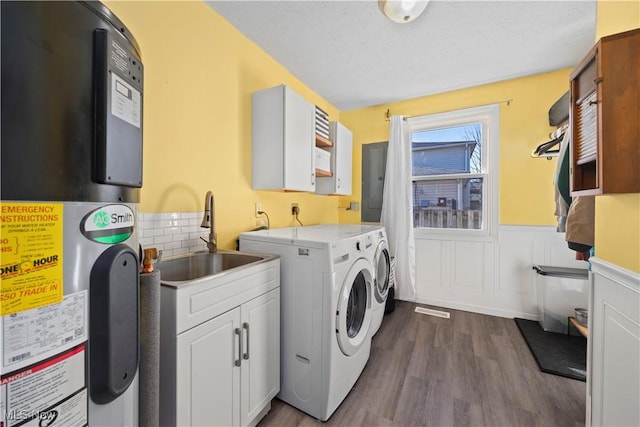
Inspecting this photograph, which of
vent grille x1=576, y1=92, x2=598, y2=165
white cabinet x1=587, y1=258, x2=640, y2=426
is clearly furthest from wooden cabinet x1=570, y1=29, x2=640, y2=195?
white cabinet x1=587, y1=258, x2=640, y2=426

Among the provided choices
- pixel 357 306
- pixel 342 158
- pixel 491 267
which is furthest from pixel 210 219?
pixel 491 267

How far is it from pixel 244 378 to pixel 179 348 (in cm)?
46

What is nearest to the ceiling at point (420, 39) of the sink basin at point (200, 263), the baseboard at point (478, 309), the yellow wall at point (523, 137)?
the yellow wall at point (523, 137)

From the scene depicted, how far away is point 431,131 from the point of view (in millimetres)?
3111

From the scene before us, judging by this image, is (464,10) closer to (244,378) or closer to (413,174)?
(413,174)

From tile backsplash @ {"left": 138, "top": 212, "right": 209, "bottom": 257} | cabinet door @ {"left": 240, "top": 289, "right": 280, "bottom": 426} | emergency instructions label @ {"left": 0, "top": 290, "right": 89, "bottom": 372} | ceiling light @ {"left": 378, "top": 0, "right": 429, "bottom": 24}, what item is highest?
ceiling light @ {"left": 378, "top": 0, "right": 429, "bottom": 24}

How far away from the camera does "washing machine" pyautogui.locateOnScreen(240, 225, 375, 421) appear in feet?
4.68

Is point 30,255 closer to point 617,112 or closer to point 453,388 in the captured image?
point 617,112

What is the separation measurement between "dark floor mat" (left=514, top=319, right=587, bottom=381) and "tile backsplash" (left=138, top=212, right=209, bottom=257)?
262 centimetres

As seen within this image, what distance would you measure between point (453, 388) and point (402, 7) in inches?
96.0

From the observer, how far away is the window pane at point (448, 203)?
2.91 metres

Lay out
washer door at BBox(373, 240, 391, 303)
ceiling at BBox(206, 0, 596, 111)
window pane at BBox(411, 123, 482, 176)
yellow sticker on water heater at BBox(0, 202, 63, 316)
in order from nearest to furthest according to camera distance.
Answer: yellow sticker on water heater at BBox(0, 202, 63, 316) → ceiling at BBox(206, 0, 596, 111) → washer door at BBox(373, 240, 391, 303) → window pane at BBox(411, 123, 482, 176)

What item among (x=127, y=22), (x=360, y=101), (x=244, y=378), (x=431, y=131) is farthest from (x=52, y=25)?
(x=431, y=131)

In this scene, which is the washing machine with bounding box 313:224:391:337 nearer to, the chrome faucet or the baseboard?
the chrome faucet
